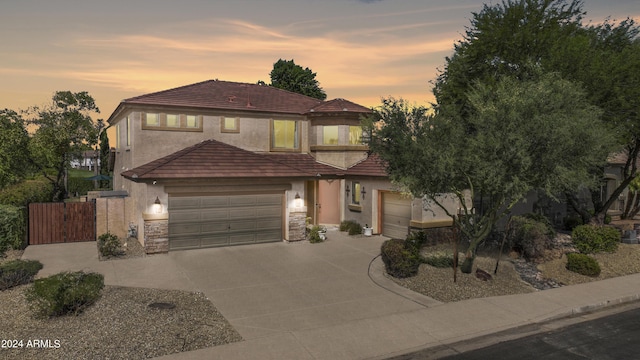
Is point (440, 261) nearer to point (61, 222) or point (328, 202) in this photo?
point (328, 202)

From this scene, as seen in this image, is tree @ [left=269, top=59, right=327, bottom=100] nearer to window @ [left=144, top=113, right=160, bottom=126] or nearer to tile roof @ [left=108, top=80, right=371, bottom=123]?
tile roof @ [left=108, top=80, right=371, bottom=123]

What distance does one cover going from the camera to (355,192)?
2361 cm

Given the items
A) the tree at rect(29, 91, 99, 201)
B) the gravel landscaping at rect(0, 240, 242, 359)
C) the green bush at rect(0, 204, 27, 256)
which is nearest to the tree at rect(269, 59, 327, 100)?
the tree at rect(29, 91, 99, 201)

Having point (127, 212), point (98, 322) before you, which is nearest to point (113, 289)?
point (98, 322)

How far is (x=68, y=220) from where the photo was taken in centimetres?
1966

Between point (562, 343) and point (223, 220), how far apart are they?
1358cm

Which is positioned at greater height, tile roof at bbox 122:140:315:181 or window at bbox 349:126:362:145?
window at bbox 349:126:362:145

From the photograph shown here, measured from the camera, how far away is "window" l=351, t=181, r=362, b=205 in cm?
2339

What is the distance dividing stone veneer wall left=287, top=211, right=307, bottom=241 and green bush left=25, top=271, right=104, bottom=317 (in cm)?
1032

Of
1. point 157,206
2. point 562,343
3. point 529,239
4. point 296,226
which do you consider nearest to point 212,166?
point 157,206

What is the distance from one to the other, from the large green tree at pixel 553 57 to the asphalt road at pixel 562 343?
9.79 meters

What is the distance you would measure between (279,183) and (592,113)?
12.4 m

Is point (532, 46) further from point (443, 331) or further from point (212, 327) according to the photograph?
point (212, 327)

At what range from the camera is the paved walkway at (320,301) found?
29.1 feet
